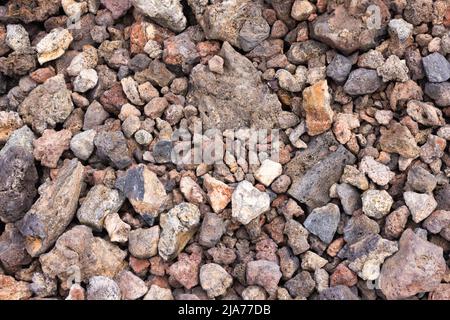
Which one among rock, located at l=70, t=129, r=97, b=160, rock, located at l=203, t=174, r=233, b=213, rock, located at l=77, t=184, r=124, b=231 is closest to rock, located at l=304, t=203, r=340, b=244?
rock, located at l=203, t=174, r=233, b=213

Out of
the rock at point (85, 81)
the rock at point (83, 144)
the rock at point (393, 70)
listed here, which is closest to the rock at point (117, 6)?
the rock at point (85, 81)

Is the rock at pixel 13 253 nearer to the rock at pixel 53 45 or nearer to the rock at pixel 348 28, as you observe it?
the rock at pixel 53 45

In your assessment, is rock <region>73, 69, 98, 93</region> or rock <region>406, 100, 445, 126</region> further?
rock <region>73, 69, 98, 93</region>

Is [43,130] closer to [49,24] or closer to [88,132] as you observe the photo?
[88,132]

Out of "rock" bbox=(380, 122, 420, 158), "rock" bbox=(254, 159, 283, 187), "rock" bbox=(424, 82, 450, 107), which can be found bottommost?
"rock" bbox=(254, 159, 283, 187)

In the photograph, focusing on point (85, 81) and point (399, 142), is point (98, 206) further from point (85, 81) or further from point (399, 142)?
point (399, 142)

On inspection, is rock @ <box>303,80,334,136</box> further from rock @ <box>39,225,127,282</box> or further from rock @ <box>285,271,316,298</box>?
rock @ <box>39,225,127,282</box>
